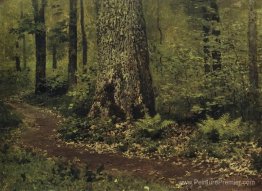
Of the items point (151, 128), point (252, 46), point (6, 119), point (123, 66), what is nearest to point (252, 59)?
point (252, 46)

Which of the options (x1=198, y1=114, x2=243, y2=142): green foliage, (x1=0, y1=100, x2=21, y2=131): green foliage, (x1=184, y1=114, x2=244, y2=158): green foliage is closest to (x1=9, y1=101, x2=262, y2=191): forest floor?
(x1=184, y1=114, x2=244, y2=158): green foliage

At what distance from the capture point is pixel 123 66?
13766 millimetres

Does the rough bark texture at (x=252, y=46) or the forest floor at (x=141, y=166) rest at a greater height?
the rough bark texture at (x=252, y=46)

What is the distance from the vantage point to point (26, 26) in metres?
24.1

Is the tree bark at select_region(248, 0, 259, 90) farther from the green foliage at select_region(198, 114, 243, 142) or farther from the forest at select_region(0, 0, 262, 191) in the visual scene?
the green foliage at select_region(198, 114, 243, 142)

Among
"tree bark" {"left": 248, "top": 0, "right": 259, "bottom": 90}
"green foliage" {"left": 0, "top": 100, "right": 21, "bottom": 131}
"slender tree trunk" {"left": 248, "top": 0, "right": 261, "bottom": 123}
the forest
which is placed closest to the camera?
the forest

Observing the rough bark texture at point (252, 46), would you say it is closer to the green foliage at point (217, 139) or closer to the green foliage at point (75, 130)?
the green foliage at point (217, 139)

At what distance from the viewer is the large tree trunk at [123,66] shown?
13.7m

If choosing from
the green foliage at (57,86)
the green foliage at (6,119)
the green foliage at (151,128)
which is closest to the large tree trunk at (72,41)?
the green foliage at (57,86)

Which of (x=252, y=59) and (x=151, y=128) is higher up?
(x=252, y=59)

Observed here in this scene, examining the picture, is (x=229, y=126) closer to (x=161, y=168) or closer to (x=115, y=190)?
(x=161, y=168)

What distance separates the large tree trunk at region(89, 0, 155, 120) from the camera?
45.0 ft

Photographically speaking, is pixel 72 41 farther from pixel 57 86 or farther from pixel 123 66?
pixel 123 66

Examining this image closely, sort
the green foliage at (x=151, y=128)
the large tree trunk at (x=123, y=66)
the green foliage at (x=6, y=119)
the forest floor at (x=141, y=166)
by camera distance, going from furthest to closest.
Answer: the large tree trunk at (x=123, y=66), the green foliage at (x=6, y=119), the green foliage at (x=151, y=128), the forest floor at (x=141, y=166)
